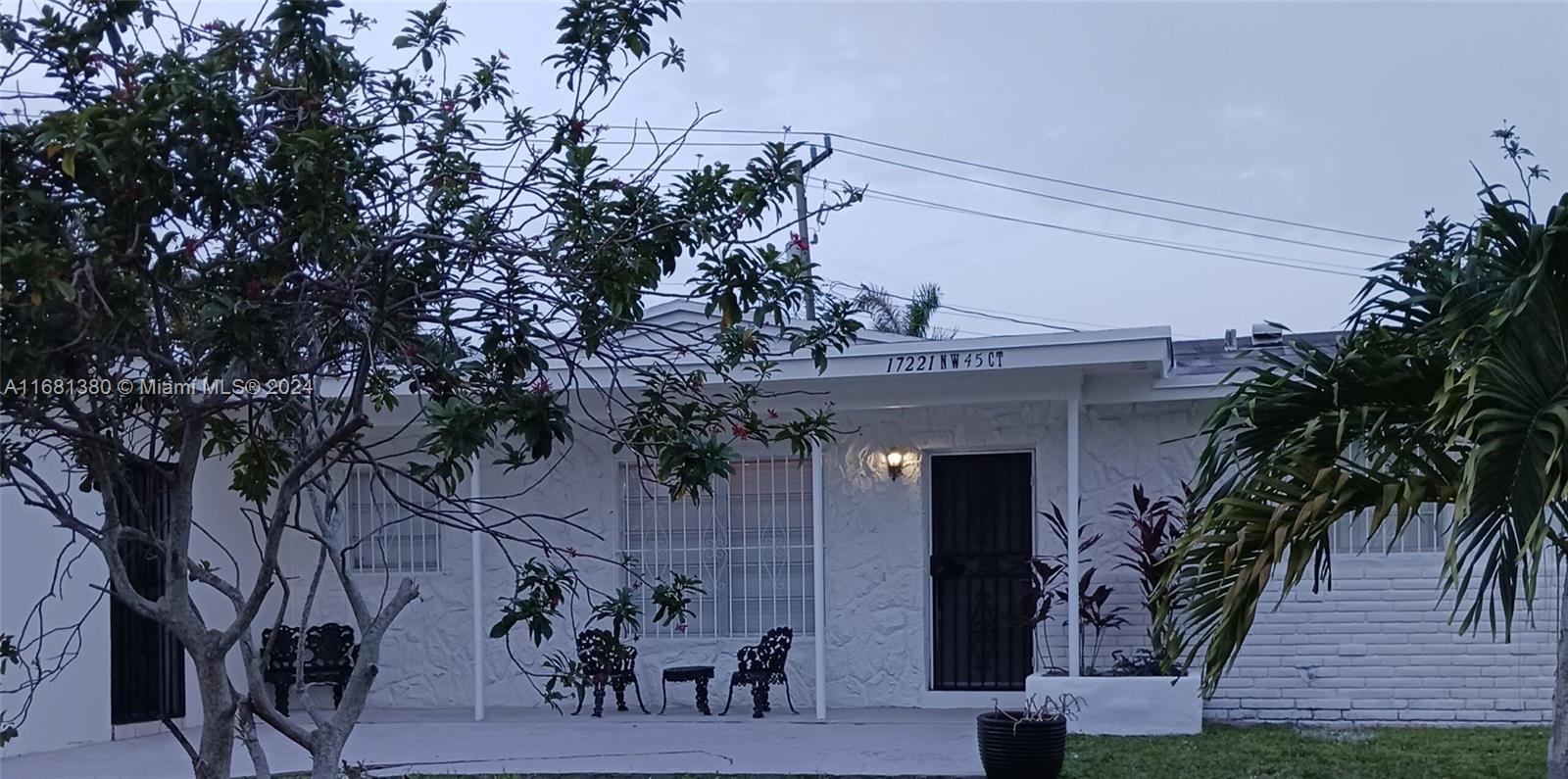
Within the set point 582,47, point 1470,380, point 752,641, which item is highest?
point 582,47

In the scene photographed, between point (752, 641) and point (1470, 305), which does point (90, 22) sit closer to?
point (1470, 305)

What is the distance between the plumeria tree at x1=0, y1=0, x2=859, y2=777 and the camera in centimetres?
471

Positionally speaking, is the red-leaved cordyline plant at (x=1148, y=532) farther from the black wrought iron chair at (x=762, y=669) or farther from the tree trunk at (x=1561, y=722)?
the tree trunk at (x=1561, y=722)

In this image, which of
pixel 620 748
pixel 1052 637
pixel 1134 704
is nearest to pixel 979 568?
pixel 1052 637

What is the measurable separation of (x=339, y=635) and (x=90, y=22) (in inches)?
356

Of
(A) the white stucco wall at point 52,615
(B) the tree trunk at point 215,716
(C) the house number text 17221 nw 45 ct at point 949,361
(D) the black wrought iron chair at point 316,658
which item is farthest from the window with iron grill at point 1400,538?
(A) the white stucco wall at point 52,615

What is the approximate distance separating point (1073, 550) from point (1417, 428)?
467 centimetres

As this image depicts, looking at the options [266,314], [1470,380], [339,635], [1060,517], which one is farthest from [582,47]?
[339,635]

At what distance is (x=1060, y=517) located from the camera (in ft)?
39.3

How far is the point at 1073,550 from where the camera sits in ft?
36.5

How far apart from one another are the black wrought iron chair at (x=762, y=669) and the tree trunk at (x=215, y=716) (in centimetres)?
697

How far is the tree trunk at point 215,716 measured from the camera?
5168 millimetres

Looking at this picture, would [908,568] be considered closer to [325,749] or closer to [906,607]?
[906,607]

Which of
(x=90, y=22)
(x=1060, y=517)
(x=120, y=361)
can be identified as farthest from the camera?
(x=1060, y=517)
